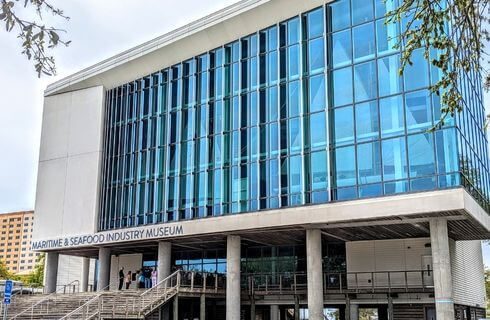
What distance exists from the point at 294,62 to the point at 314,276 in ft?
33.2

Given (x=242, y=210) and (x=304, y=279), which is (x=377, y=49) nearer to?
(x=242, y=210)

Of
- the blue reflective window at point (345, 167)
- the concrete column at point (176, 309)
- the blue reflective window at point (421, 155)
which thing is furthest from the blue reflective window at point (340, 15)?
the concrete column at point (176, 309)

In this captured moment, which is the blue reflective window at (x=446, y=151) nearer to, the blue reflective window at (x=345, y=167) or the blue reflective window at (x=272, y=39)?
the blue reflective window at (x=345, y=167)

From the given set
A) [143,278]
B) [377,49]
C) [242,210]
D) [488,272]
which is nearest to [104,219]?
[143,278]

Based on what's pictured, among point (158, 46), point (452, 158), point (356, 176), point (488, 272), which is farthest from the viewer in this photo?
point (488, 272)

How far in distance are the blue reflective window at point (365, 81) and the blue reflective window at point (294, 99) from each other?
3023 millimetres

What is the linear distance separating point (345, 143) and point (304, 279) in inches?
390

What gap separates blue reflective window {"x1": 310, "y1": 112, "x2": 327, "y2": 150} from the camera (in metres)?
Result: 27.0

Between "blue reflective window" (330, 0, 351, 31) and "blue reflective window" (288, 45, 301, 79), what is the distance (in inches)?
87.4

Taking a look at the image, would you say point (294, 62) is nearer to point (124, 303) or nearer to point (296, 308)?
point (296, 308)

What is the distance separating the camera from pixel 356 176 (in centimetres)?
2556

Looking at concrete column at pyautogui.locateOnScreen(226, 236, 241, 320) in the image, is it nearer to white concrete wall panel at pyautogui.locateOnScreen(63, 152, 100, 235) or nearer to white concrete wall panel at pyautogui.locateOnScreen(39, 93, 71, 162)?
white concrete wall panel at pyautogui.locateOnScreen(63, 152, 100, 235)

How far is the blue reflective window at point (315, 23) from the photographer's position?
28.4m

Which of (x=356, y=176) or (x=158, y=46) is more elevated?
(x=158, y=46)
